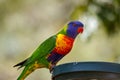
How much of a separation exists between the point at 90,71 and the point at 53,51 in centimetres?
75

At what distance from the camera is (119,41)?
23.0ft

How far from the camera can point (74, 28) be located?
10.8ft

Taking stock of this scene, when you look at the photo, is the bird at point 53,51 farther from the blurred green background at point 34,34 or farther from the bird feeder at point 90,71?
the blurred green background at point 34,34

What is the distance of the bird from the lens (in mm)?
3285

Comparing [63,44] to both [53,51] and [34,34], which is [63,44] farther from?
[34,34]

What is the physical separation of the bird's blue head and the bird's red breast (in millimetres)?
36

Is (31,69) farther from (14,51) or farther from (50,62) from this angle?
(14,51)

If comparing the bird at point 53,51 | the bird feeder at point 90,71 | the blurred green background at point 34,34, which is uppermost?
the blurred green background at point 34,34

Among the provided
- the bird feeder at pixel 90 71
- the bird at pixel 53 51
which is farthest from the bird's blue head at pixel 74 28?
the bird feeder at pixel 90 71

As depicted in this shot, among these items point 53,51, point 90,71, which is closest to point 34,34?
point 53,51

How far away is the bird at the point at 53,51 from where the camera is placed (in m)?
3.29

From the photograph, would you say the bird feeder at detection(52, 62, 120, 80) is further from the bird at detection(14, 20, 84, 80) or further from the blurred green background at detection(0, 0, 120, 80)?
the blurred green background at detection(0, 0, 120, 80)

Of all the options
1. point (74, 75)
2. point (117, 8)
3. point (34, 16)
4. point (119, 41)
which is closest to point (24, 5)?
point (34, 16)

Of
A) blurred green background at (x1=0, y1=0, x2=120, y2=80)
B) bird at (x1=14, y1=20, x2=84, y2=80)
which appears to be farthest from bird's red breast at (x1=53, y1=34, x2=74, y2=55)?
blurred green background at (x1=0, y1=0, x2=120, y2=80)
